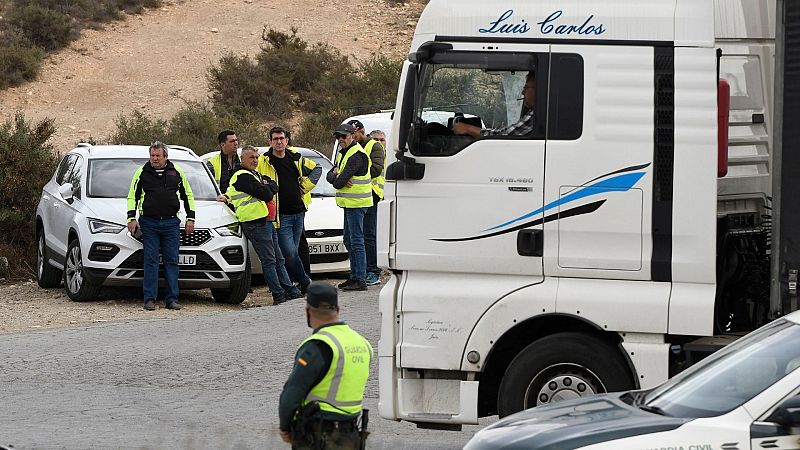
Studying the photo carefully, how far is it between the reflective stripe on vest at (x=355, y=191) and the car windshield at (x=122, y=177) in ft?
5.67

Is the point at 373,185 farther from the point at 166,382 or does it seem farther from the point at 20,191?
the point at 166,382

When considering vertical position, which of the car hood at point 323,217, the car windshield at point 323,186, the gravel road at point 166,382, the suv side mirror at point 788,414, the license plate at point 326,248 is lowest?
the gravel road at point 166,382

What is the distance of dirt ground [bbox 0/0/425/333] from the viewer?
41.6 meters

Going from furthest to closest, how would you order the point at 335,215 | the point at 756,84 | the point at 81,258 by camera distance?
1. the point at 335,215
2. the point at 81,258
3. the point at 756,84

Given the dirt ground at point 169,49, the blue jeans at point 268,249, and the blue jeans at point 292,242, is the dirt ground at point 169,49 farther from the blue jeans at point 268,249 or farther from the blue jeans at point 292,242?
the blue jeans at point 268,249

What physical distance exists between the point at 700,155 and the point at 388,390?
2416 mm

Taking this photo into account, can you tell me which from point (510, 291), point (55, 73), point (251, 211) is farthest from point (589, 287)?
point (55, 73)

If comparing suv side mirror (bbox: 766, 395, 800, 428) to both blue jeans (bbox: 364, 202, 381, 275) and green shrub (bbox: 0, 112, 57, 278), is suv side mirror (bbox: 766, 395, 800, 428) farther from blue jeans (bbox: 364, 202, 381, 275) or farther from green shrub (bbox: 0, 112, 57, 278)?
green shrub (bbox: 0, 112, 57, 278)

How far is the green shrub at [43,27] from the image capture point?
1796 inches

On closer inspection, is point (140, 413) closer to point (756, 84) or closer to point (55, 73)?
point (756, 84)

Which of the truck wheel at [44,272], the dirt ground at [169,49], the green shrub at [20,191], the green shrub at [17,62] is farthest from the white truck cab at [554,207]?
the green shrub at [17,62]

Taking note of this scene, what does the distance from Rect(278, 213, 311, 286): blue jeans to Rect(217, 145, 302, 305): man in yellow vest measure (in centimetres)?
21

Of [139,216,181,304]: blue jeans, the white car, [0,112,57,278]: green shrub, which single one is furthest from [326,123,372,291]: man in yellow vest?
[0,112,57,278]: green shrub

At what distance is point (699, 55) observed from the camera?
766 cm
